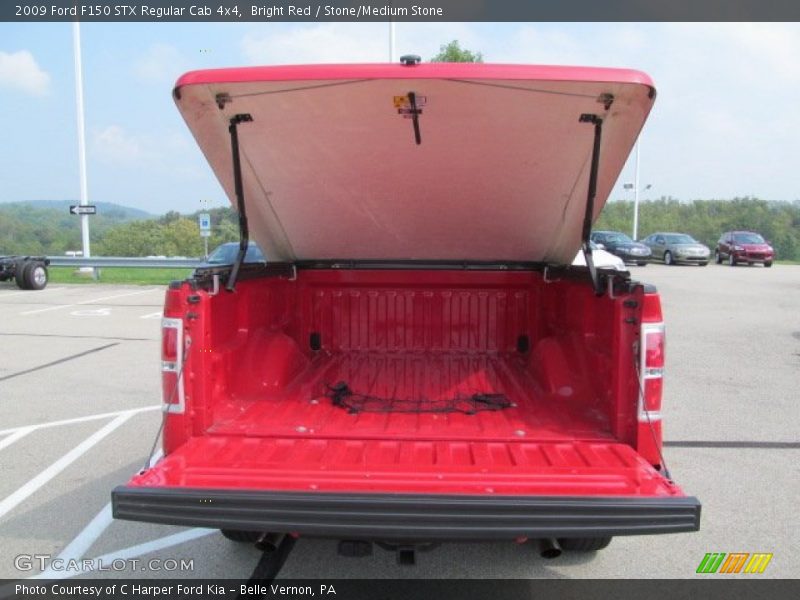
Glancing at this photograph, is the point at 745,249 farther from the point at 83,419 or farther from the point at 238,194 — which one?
the point at 238,194

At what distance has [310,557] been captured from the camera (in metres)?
3.41

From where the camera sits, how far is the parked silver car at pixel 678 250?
3097 cm

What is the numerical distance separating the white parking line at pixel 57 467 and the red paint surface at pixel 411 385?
1798 mm

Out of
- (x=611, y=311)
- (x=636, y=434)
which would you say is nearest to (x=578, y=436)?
(x=636, y=434)

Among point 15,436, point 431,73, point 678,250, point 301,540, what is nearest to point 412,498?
point 301,540

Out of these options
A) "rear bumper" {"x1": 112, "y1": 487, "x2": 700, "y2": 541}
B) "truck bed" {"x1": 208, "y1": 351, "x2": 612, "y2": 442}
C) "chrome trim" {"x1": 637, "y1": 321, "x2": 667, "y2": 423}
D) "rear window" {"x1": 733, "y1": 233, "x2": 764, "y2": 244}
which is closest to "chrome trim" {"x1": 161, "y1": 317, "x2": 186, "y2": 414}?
"truck bed" {"x1": 208, "y1": 351, "x2": 612, "y2": 442}

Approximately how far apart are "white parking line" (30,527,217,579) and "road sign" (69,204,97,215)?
63.8 feet

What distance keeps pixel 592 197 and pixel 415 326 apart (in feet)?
6.26

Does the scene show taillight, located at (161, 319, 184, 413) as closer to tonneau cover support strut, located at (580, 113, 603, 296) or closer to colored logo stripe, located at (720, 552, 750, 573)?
tonneau cover support strut, located at (580, 113, 603, 296)

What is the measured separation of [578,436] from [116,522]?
2.80 m

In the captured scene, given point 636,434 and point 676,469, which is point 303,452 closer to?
point 636,434

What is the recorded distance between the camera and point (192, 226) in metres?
37.3

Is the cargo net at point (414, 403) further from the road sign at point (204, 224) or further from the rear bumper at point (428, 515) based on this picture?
the road sign at point (204, 224)

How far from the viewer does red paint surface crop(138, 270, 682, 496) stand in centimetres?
262
